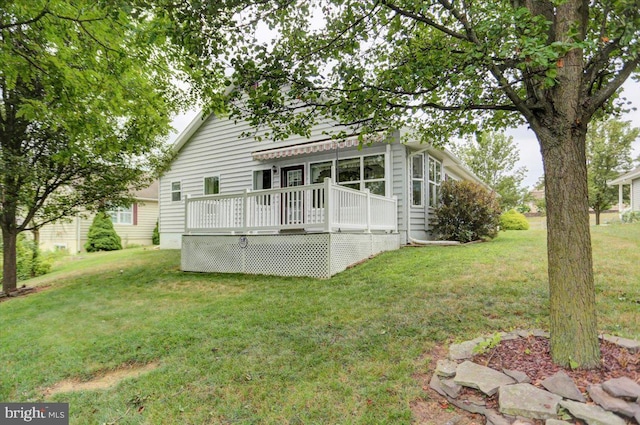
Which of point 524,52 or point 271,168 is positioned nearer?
point 524,52

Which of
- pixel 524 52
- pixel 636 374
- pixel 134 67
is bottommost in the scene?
pixel 636 374

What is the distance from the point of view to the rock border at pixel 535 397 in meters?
2.13

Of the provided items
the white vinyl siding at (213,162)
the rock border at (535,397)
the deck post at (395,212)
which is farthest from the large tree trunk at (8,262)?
the rock border at (535,397)

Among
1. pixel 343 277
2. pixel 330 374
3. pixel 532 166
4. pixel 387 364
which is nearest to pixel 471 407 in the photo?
pixel 387 364

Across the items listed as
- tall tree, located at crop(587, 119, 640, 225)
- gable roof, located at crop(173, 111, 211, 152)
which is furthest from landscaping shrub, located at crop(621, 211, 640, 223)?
gable roof, located at crop(173, 111, 211, 152)

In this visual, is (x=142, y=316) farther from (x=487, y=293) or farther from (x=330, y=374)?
(x=487, y=293)

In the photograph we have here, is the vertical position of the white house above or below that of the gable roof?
below

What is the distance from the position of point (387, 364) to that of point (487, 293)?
8.02 ft

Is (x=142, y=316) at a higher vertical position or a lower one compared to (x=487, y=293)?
lower

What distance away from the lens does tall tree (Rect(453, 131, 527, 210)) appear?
92.7 feet

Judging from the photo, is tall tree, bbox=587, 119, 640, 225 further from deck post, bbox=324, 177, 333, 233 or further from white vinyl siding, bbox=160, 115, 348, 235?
deck post, bbox=324, 177, 333, 233

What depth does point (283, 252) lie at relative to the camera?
7.99 meters

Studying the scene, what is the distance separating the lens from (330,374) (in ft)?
10.5

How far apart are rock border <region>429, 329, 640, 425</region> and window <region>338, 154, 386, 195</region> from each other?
24.8 feet
